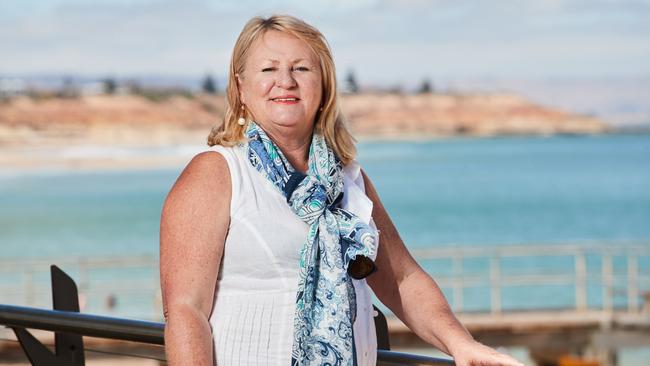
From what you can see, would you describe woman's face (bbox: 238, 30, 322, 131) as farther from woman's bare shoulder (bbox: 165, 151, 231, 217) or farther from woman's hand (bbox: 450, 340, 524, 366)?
woman's hand (bbox: 450, 340, 524, 366)

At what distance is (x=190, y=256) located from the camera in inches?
83.4

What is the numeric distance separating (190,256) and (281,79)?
38 cm

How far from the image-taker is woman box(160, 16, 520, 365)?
6.97 ft

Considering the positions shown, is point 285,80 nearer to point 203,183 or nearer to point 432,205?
point 203,183

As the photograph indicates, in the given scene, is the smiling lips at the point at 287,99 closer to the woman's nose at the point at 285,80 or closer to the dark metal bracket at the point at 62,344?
the woman's nose at the point at 285,80

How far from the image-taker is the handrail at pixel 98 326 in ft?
7.97

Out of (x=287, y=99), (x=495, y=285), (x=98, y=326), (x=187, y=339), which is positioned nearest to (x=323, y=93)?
(x=287, y=99)

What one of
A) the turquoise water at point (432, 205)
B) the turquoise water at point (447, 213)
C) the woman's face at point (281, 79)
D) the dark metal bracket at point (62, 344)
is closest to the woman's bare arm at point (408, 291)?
the woman's face at point (281, 79)

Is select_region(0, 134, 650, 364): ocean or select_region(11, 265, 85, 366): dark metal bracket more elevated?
select_region(0, 134, 650, 364): ocean

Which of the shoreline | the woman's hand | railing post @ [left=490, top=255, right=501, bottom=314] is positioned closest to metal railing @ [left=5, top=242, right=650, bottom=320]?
railing post @ [left=490, top=255, right=501, bottom=314]

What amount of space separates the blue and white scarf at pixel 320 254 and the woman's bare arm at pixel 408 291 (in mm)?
165

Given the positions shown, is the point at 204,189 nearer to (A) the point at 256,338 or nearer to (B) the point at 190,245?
(B) the point at 190,245

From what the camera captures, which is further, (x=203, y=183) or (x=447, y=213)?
(x=447, y=213)

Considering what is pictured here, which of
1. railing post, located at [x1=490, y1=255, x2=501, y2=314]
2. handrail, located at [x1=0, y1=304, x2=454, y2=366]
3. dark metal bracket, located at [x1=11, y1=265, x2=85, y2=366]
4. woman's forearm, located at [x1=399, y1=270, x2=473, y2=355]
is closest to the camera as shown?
woman's forearm, located at [x1=399, y1=270, x2=473, y2=355]
